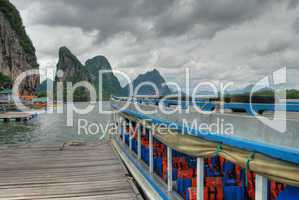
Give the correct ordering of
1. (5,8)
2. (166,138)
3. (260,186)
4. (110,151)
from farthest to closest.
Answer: (5,8) < (110,151) < (166,138) < (260,186)

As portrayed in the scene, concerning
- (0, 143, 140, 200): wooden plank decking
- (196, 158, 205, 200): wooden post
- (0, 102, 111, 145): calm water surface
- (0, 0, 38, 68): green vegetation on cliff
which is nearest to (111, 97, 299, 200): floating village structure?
(196, 158, 205, 200): wooden post

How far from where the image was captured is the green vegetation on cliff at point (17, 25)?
407 ft

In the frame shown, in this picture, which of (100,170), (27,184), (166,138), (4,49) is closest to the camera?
(166,138)

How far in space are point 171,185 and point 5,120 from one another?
50.1m

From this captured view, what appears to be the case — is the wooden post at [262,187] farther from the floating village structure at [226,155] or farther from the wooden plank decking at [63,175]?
the wooden plank decking at [63,175]

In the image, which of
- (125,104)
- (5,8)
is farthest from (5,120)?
(5,8)

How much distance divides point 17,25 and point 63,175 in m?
139

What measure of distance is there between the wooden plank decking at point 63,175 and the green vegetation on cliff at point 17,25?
415 feet

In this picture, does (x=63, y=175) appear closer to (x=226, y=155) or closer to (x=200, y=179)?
(x=200, y=179)

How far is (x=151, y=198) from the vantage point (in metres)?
→ 6.82

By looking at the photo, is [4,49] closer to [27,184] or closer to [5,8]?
[5,8]

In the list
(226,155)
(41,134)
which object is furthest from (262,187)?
(41,134)

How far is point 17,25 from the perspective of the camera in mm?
130875

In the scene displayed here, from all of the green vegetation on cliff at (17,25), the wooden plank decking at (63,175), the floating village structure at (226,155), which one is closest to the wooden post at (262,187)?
the floating village structure at (226,155)
